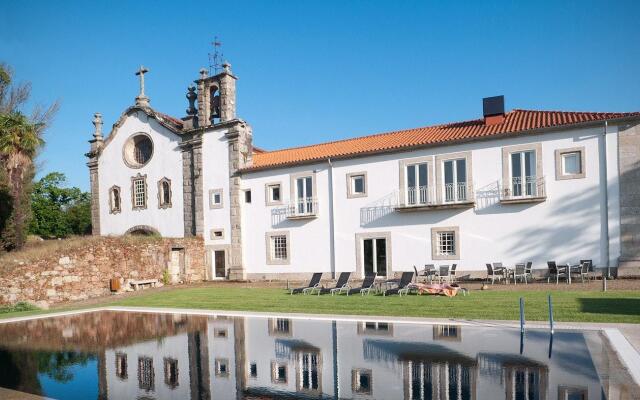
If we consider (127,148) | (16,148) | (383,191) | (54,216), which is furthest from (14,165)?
(54,216)

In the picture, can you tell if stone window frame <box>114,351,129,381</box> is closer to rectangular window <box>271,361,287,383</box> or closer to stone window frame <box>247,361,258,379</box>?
stone window frame <box>247,361,258,379</box>

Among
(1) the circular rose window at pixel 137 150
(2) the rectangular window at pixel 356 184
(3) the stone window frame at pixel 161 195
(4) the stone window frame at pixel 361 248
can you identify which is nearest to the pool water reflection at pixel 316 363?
(4) the stone window frame at pixel 361 248

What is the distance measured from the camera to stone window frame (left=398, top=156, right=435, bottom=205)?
2347cm

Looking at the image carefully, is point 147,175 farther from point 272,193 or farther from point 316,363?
point 316,363

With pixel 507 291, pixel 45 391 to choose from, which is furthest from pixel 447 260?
pixel 45 391

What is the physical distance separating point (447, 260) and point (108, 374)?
684 inches

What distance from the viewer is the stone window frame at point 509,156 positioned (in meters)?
21.2

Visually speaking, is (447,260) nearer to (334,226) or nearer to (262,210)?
(334,226)

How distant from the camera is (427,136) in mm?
24750

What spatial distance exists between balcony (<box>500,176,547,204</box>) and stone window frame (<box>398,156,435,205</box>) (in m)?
3.25

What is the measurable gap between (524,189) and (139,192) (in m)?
24.4

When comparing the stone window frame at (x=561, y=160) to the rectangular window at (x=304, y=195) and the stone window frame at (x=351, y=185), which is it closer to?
the stone window frame at (x=351, y=185)

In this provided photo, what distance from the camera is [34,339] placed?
12008mm

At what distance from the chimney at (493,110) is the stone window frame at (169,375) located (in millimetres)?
19249
